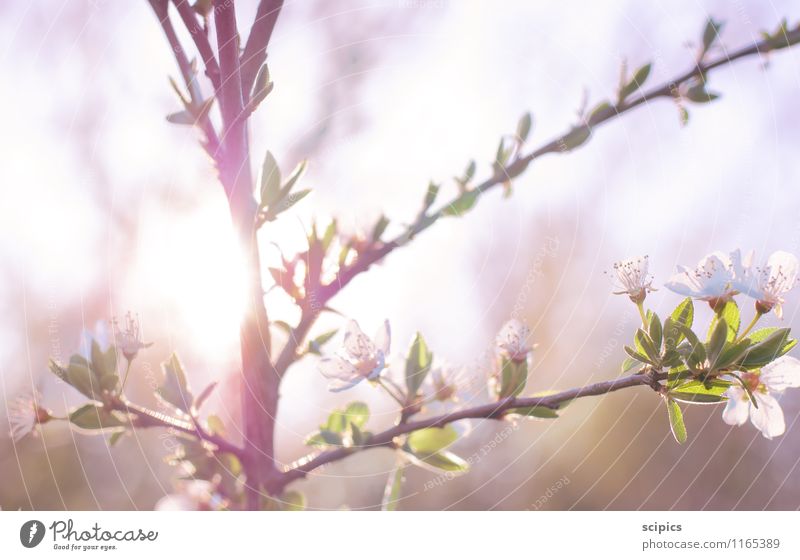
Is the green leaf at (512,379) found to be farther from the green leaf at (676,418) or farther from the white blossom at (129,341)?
the white blossom at (129,341)

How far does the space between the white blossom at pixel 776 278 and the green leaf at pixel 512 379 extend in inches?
7.0

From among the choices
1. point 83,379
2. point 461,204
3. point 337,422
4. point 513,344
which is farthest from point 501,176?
point 83,379

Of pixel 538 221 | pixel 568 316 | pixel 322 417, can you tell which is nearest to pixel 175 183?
pixel 322 417

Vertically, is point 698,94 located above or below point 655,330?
above

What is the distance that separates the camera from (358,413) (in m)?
0.53

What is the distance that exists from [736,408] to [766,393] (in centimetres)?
4

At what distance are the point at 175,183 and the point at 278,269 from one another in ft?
1.18

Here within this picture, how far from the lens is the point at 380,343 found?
489mm

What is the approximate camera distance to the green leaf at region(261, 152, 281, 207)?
Result: 0.46 meters

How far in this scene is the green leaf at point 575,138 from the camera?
58 centimetres

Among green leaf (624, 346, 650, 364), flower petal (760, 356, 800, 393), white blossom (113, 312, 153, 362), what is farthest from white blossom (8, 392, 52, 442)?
flower petal (760, 356, 800, 393)

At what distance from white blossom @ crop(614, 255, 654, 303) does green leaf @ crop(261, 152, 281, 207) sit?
27 cm

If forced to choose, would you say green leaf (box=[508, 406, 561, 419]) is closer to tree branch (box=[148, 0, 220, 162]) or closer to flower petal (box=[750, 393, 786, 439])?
flower petal (box=[750, 393, 786, 439])

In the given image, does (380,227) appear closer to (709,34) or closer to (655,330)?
(655,330)
